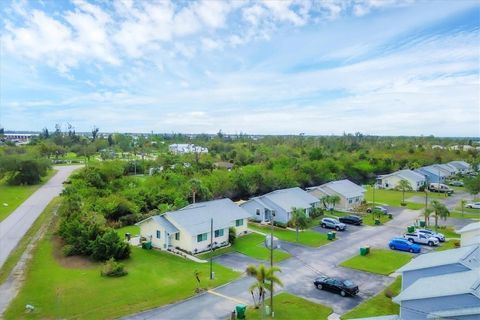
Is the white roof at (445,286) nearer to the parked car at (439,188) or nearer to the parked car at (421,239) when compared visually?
the parked car at (421,239)

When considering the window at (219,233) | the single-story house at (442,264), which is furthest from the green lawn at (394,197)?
the single-story house at (442,264)

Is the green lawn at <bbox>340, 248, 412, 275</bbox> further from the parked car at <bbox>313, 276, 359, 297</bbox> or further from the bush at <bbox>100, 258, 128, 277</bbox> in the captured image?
the bush at <bbox>100, 258, 128, 277</bbox>

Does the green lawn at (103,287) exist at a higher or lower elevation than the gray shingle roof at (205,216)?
lower

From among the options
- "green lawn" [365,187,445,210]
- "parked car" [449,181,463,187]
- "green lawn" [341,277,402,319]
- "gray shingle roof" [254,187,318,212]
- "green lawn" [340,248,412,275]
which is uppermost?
"gray shingle roof" [254,187,318,212]

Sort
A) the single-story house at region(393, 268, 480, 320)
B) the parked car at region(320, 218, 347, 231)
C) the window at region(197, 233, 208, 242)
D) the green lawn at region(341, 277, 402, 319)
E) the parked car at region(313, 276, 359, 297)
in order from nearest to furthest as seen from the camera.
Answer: the single-story house at region(393, 268, 480, 320) < the green lawn at region(341, 277, 402, 319) < the parked car at region(313, 276, 359, 297) < the window at region(197, 233, 208, 242) < the parked car at region(320, 218, 347, 231)

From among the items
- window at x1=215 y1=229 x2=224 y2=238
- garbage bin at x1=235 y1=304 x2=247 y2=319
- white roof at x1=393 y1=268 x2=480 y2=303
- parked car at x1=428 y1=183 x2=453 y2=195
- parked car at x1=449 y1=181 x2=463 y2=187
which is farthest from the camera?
parked car at x1=449 y1=181 x2=463 y2=187

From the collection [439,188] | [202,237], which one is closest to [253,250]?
[202,237]

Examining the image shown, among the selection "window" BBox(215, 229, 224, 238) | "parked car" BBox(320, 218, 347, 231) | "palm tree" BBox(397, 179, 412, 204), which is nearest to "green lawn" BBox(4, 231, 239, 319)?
"window" BBox(215, 229, 224, 238)
